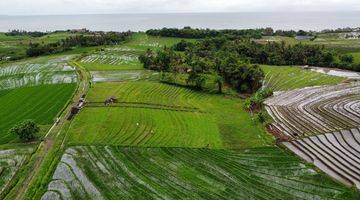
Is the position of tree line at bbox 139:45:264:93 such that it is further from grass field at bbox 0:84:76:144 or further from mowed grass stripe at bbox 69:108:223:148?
grass field at bbox 0:84:76:144

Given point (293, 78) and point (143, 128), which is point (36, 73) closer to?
point (143, 128)

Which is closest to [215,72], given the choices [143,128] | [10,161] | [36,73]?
[143,128]

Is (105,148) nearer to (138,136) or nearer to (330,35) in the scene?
(138,136)

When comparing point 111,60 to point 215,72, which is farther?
point 111,60

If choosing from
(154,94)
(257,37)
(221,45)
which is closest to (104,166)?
(154,94)

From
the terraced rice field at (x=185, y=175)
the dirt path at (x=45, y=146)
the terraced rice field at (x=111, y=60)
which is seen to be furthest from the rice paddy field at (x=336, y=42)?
the terraced rice field at (x=185, y=175)

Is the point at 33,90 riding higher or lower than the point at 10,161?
higher
